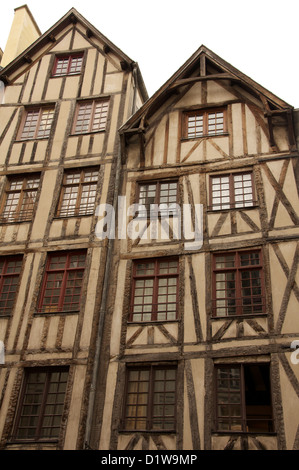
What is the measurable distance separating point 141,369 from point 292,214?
5.36m

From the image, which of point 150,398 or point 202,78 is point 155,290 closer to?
point 150,398

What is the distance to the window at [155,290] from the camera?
42.2ft

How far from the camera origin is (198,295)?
41.5 feet

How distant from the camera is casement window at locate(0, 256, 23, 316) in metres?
13.8

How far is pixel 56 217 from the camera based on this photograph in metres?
14.8

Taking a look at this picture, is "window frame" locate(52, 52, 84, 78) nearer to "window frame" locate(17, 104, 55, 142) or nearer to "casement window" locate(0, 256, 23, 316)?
"window frame" locate(17, 104, 55, 142)

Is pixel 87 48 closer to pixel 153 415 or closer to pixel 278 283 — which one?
pixel 278 283

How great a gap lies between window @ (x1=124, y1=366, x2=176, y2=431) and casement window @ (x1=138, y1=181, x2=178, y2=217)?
4.44 meters

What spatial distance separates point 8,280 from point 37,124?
5.71 m

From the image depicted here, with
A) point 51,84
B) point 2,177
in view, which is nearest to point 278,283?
point 2,177

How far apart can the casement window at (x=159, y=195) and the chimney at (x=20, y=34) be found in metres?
9.20

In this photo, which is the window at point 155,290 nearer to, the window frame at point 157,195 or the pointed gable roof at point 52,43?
the window frame at point 157,195

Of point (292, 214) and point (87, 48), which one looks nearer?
point (292, 214)

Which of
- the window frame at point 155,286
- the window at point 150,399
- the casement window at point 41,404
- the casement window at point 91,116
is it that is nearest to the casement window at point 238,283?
the window frame at point 155,286
